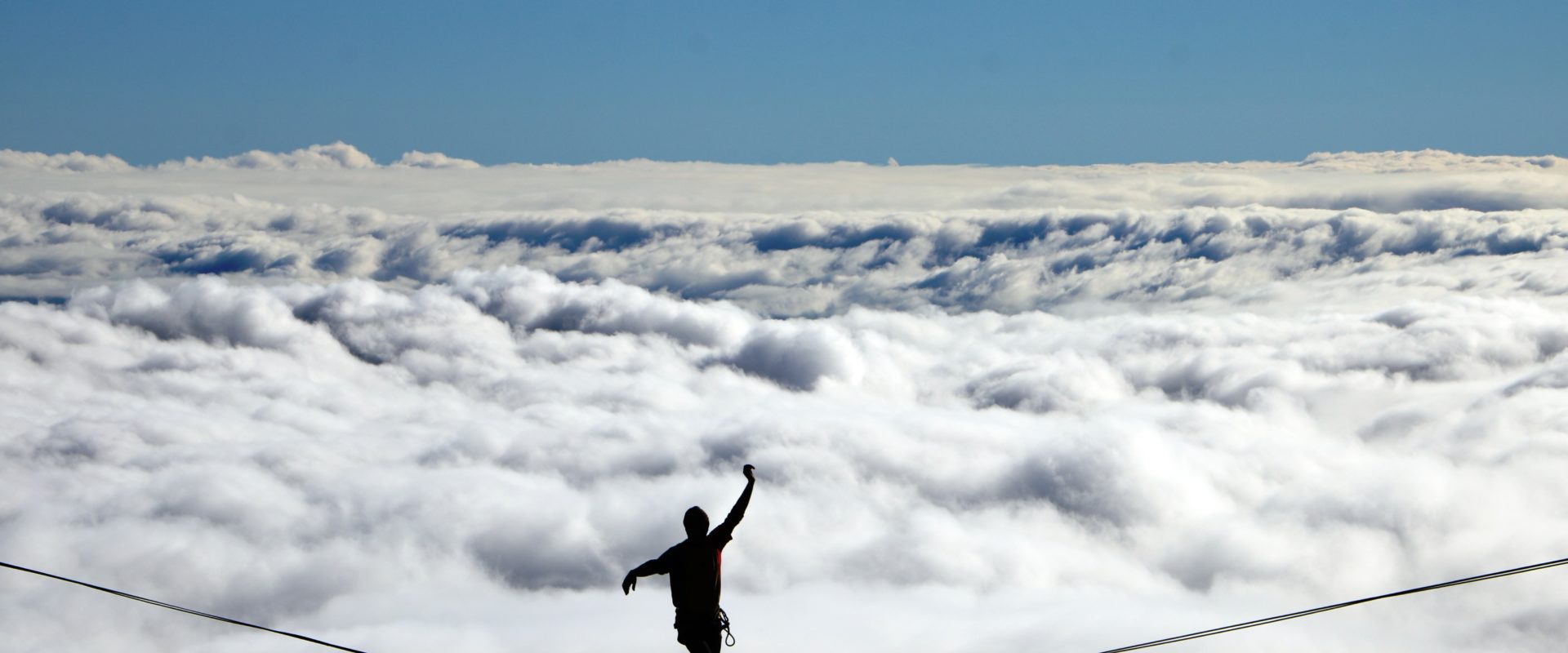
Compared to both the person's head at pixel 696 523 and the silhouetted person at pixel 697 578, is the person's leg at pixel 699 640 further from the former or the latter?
the person's head at pixel 696 523

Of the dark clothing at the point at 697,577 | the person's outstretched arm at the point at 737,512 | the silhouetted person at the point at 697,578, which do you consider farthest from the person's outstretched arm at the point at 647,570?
the person's outstretched arm at the point at 737,512

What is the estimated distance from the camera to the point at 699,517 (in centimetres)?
1209

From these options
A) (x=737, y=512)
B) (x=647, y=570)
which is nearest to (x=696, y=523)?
(x=737, y=512)

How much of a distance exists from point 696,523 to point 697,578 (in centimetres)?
73

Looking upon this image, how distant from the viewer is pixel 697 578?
41.0 feet

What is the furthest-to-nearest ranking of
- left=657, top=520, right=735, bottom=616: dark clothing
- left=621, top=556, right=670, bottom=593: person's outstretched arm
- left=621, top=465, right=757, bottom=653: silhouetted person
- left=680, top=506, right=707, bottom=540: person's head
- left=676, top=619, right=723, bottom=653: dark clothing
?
1. left=676, top=619, right=723, bottom=653: dark clothing
2. left=657, top=520, right=735, bottom=616: dark clothing
3. left=621, top=465, right=757, bottom=653: silhouetted person
4. left=680, top=506, right=707, bottom=540: person's head
5. left=621, top=556, right=670, bottom=593: person's outstretched arm

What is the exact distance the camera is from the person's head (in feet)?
39.4

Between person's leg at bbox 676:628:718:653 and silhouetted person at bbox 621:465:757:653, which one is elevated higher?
silhouetted person at bbox 621:465:757:653

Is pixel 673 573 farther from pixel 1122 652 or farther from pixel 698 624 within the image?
pixel 1122 652

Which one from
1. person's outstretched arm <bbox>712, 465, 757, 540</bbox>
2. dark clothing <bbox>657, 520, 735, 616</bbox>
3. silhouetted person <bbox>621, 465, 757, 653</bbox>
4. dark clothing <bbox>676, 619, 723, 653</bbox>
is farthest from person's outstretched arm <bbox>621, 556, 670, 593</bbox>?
dark clothing <bbox>676, 619, 723, 653</bbox>

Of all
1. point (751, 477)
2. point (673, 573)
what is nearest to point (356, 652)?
point (673, 573)

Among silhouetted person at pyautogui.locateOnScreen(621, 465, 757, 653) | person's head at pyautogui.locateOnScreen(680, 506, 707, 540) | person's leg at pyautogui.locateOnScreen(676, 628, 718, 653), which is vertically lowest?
person's leg at pyautogui.locateOnScreen(676, 628, 718, 653)

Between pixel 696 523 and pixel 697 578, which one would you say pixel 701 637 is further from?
pixel 696 523

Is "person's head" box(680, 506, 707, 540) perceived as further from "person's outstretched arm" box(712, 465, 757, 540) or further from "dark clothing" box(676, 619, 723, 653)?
"dark clothing" box(676, 619, 723, 653)
